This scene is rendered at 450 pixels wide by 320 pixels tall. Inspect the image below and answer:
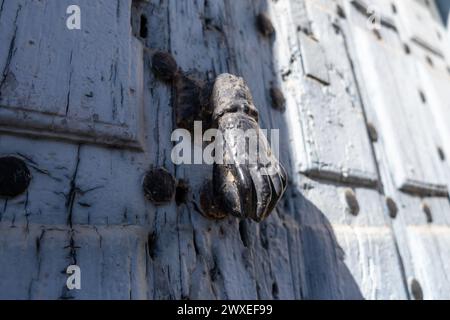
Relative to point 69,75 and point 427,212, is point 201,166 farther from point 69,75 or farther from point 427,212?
point 427,212

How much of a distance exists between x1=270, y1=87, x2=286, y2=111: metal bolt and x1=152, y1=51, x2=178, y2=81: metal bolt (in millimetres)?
276

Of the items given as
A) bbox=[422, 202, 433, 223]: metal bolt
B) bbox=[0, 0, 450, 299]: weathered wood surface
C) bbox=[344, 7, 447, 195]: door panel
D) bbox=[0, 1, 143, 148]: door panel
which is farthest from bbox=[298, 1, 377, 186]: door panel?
bbox=[0, 1, 143, 148]: door panel

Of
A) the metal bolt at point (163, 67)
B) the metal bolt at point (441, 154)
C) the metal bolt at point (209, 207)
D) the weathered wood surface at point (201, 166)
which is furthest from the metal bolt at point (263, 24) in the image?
the metal bolt at point (441, 154)

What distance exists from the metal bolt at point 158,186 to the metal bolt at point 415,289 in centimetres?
70

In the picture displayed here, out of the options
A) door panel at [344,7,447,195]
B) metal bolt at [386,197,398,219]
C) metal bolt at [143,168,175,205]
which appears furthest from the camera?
door panel at [344,7,447,195]

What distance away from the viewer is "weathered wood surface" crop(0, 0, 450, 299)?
49 cm

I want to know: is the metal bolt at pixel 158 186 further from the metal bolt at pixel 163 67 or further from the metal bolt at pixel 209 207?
the metal bolt at pixel 163 67

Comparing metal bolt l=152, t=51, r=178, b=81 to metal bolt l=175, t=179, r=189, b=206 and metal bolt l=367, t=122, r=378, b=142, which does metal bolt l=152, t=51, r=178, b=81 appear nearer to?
metal bolt l=175, t=179, r=189, b=206

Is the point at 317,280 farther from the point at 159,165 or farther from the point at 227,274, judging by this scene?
the point at 159,165

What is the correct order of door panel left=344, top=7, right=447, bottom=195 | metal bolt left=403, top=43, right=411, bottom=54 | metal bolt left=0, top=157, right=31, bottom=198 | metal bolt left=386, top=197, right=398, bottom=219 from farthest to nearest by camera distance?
metal bolt left=403, top=43, right=411, bottom=54 → door panel left=344, top=7, right=447, bottom=195 → metal bolt left=386, top=197, right=398, bottom=219 → metal bolt left=0, top=157, right=31, bottom=198

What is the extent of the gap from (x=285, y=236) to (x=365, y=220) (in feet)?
0.92

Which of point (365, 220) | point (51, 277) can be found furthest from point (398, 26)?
point (51, 277)

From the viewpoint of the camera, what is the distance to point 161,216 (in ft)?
1.93

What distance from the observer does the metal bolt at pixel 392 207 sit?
39.6 inches
